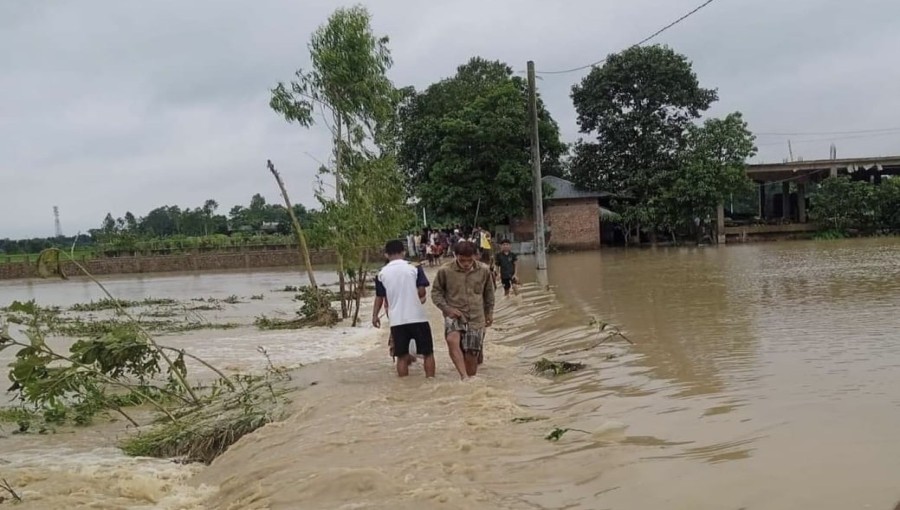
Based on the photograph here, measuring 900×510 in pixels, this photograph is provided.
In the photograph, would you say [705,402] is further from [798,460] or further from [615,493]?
[615,493]

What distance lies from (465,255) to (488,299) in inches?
23.5

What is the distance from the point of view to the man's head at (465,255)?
306 inches

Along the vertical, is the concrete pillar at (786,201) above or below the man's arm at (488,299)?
above

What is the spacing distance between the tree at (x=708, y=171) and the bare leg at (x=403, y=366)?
31.0m

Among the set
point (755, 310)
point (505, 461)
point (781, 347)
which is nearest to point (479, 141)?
point (755, 310)

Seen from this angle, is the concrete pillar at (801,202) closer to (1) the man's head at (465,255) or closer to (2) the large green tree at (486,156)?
(2) the large green tree at (486,156)

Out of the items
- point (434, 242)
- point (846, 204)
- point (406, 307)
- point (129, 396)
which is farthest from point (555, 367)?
point (846, 204)

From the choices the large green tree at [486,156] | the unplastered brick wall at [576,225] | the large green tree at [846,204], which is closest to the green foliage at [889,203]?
the large green tree at [846,204]

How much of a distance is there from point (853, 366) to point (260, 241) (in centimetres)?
4853

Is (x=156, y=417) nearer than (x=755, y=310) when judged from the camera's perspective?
Yes

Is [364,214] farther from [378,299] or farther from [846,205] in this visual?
[846,205]

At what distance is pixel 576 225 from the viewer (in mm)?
39000

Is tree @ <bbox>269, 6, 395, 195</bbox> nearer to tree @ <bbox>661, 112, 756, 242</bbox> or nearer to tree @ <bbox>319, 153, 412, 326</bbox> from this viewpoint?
tree @ <bbox>319, 153, 412, 326</bbox>

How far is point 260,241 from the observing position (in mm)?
52125
